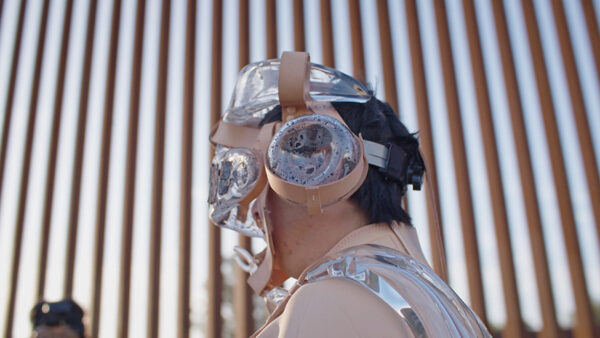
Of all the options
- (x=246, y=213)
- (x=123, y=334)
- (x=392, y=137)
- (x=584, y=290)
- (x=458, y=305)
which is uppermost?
(x=392, y=137)

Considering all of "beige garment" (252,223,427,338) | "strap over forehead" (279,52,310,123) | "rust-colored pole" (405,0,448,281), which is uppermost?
"rust-colored pole" (405,0,448,281)

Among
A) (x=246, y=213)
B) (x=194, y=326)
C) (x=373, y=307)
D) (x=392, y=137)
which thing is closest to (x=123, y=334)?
(x=194, y=326)

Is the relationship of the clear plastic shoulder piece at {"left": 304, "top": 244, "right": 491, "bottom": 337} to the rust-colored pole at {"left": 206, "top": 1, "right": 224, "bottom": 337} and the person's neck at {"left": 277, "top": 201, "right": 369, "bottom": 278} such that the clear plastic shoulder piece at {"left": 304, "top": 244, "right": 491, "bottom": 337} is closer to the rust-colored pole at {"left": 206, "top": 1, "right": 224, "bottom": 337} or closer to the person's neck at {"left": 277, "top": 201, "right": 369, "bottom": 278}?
the person's neck at {"left": 277, "top": 201, "right": 369, "bottom": 278}

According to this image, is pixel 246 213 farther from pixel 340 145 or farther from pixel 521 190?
pixel 521 190

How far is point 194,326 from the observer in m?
2.23

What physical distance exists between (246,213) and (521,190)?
159cm

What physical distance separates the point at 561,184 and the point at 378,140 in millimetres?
1578

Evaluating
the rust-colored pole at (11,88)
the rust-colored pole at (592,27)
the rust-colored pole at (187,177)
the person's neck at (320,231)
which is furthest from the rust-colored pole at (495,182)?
the rust-colored pole at (11,88)

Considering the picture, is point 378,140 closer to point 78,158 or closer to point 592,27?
point 592,27

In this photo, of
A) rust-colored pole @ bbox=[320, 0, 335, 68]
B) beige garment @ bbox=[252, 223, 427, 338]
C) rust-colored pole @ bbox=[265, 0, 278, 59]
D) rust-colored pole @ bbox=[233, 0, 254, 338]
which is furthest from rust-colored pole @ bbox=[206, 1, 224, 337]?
beige garment @ bbox=[252, 223, 427, 338]

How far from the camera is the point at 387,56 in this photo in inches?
92.3

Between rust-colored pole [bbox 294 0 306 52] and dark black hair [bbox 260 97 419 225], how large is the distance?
1.71 meters

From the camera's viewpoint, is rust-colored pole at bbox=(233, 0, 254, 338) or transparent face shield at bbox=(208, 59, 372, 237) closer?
transparent face shield at bbox=(208, 59, 372, 237)

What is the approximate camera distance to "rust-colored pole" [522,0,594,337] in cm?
188
